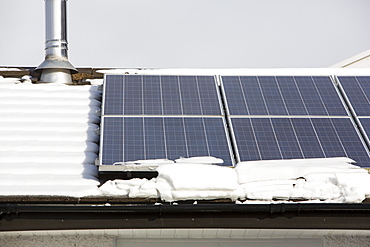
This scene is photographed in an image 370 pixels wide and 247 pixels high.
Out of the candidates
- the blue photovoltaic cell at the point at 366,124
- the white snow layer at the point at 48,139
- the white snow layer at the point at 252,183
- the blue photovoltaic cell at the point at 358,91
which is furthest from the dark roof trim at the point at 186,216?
the blue photovoltaic cell at the point at 358,91

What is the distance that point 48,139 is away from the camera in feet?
30.1

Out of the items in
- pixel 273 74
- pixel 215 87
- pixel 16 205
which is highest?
pixel 273 74

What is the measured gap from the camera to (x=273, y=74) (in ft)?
38.2

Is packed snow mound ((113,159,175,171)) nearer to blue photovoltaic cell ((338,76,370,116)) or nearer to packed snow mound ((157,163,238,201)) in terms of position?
packed snow mound ((157,163,238,201))

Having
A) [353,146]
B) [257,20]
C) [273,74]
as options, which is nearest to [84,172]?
[353,146]

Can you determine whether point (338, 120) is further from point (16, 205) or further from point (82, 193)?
point (16, 205)

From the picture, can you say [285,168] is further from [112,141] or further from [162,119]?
[112,141]

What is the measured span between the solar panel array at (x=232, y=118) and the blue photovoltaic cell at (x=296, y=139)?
14 mm

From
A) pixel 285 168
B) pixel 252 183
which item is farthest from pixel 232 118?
pixel 252 183

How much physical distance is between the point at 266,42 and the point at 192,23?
7993mm

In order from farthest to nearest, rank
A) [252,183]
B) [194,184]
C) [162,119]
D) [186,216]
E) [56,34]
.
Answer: [56,34]
[162,119]
[252,183]
[194,184]
[186,216]

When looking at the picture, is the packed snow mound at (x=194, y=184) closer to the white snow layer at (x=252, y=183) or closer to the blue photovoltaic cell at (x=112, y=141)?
the white snow layer at (x=252, y=183)

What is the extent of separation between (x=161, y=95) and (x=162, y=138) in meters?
1.40

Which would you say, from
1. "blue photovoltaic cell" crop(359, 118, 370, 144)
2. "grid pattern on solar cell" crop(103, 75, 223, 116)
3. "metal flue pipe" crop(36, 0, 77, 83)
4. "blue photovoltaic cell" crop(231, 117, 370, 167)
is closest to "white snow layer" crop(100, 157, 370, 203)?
"blue photovoltaic cell" crop(231, 117, 370, 167)
